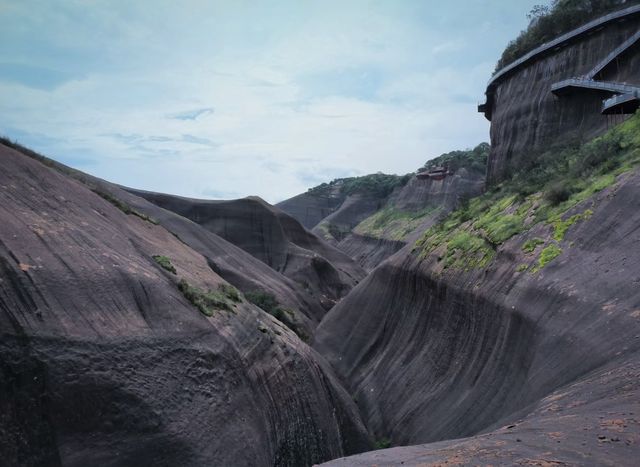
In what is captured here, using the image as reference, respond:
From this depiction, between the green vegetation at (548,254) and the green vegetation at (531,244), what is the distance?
22.9 inches

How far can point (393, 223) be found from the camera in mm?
79375

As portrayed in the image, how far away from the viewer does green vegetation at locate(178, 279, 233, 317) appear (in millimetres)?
14172

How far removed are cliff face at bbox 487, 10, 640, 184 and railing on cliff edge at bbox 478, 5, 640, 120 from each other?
0.27 m

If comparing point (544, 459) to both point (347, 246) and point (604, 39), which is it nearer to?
point (604, 39)

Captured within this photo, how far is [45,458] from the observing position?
8.67 meters

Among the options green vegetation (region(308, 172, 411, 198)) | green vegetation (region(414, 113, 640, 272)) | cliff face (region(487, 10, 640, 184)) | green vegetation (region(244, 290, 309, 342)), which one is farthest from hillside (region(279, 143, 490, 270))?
green vegetation (region(414, 113, 640, 272))

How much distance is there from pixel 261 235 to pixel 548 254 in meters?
37.3

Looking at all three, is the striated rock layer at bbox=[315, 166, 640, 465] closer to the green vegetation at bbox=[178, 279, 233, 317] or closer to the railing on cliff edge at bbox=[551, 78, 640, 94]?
the green vegetation at bbox=[178, 279, 233, 317]

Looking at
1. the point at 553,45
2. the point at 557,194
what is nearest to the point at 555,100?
the point at 553,45

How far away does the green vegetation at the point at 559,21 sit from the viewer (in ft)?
99.5

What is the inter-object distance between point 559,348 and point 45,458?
399 inches

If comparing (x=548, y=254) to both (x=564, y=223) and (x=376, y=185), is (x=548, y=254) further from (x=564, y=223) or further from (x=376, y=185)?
(x=376, y=185)

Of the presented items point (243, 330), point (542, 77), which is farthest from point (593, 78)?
point (243, 330)

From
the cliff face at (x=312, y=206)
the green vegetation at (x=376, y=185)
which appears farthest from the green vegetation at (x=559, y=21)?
the cliff face at (x=312, y=206)
